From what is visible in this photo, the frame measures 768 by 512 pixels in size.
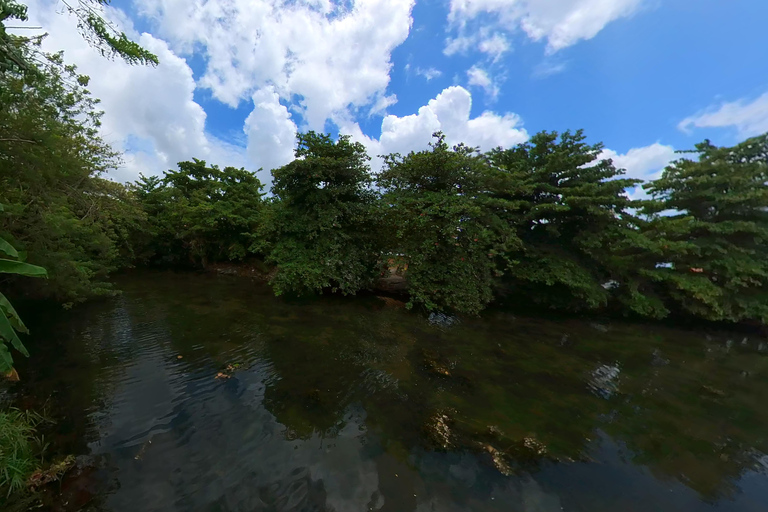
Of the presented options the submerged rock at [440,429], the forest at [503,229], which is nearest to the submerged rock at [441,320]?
the forest at [503,229]

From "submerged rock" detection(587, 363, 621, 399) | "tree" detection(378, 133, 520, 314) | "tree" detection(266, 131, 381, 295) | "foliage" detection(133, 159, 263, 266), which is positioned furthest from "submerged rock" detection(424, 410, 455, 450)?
"foliage" detection(133, 159, 263, 266)

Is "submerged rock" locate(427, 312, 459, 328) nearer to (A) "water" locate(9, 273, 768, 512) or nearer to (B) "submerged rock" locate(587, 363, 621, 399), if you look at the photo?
(A) "water" locate(9, 273, 768, 512)

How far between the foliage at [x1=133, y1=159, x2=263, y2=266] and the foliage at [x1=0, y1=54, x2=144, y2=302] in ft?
33.1

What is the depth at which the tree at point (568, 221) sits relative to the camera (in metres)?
13.4

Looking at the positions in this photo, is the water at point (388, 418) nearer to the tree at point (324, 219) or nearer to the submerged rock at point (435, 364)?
the submerged rock at point (435, 364)

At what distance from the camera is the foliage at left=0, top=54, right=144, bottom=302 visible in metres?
7.33

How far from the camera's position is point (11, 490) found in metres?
3.79

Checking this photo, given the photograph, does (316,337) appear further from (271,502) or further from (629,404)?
(629,404)

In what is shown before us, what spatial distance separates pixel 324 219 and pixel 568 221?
12358 mm

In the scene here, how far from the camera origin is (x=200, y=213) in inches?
898

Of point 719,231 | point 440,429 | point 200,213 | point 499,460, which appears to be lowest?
point 499,460

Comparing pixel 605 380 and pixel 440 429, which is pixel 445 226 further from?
pixel 440 429

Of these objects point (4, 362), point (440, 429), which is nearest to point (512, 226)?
point (440, 429)

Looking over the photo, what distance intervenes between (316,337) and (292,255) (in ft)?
17.8
